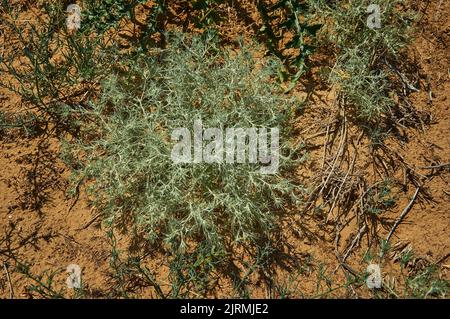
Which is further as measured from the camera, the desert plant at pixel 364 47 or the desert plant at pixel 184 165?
the desert plant at pixel 364 47

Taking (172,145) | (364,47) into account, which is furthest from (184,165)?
(364,47)

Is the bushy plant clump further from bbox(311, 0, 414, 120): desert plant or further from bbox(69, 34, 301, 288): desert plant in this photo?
bbox(311, 0, 414, 120): desert plant

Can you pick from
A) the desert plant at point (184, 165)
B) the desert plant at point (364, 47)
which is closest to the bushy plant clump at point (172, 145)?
the desert plant at point (184, 165)

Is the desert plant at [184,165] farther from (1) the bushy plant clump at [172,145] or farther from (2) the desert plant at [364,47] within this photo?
(2) the desert plant at [364,47]

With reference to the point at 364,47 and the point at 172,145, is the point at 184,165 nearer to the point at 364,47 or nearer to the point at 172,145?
the point at 172,145

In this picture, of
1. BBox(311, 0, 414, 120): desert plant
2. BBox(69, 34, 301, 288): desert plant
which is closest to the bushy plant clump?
BBox(69, 34, 301, 288): desert plant

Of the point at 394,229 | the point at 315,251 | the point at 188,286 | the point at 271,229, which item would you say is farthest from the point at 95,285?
the point at 394,229

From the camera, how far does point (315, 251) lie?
3061 millimetres

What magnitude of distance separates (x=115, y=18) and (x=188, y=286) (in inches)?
69.7

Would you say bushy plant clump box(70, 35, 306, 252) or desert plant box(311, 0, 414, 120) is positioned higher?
desert plant box(311, 0, 414, 120)

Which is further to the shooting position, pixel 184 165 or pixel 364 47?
pixel 364 47

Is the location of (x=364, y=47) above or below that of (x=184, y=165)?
above

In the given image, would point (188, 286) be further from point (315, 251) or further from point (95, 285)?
point (315, 251)

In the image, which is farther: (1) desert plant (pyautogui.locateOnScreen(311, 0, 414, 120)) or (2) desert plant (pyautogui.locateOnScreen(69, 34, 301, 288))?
(1) desert plant (pyautogui.locateOnScreen(311, 0, 414, 120))
